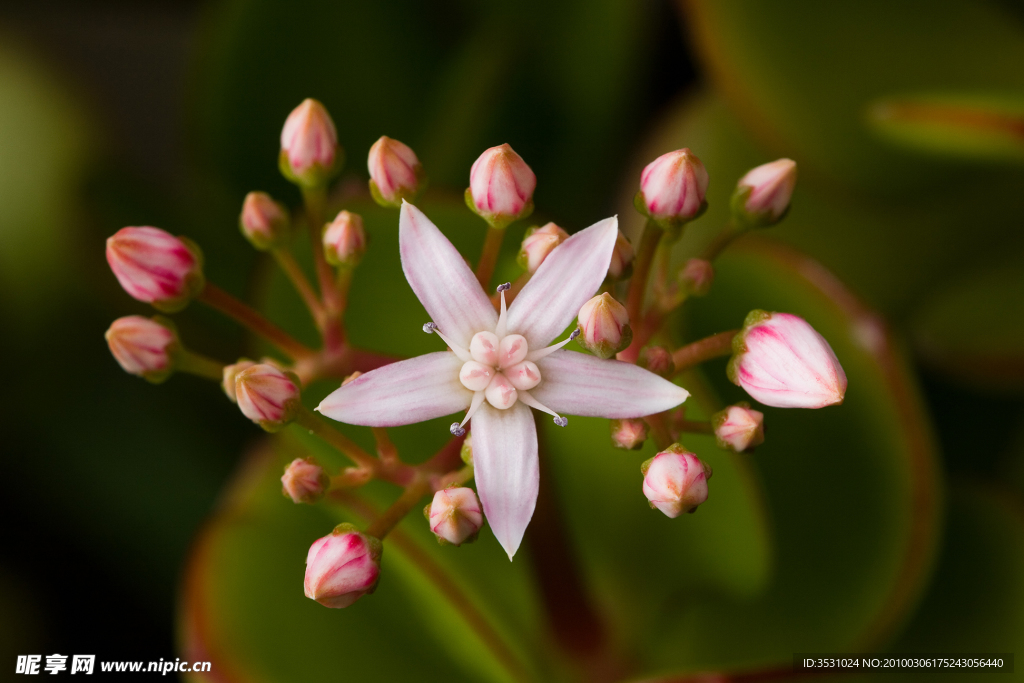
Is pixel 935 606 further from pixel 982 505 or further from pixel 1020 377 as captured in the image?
pixel 1020 377

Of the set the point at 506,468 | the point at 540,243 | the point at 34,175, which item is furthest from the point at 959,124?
the point at 34,175

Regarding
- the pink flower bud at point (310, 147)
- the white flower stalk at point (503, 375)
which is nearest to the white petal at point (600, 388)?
the white flower stalk at point (503, 375)

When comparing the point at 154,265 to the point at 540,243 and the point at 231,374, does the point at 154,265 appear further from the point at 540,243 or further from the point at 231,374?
the point at 540,243

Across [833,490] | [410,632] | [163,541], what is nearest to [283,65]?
[163,541]

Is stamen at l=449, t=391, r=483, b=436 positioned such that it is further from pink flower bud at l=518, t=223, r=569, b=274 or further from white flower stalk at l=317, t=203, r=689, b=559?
pink flower bud at l=518, t=223, r=569, b=274

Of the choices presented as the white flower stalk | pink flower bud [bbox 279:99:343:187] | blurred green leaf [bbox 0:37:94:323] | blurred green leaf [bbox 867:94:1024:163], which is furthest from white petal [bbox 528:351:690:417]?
blurred green leaf [bbox 0:37:94:323]
